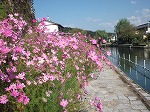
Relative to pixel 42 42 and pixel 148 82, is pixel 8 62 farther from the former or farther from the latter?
pixel 148 82

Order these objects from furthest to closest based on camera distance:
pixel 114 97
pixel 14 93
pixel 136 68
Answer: pixel 136 68
pixel 114 97
pixel 14 93

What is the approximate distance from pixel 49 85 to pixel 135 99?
515 centimetres

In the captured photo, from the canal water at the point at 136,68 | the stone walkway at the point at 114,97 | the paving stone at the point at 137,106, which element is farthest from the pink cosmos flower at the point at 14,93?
the canal water at the point at 136,68

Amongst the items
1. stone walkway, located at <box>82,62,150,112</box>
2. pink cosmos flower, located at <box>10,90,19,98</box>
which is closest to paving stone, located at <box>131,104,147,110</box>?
stone walkway, located at <box>82,62,150,112</box>

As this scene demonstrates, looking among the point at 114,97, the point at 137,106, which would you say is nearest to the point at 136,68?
the point at 114,97

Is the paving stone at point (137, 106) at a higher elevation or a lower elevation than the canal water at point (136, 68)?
higher

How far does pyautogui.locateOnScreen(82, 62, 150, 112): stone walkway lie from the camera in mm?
7055

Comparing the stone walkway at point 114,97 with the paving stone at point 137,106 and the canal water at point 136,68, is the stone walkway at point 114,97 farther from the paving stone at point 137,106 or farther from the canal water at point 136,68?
the canal water at point 136,68

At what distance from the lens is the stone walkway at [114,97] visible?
7055 millimetres

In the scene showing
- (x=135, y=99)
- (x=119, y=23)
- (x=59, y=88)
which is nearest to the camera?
(x=59, y=88)

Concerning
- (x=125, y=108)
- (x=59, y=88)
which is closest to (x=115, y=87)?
(x=125, y=108)

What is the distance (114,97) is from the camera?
848 cm

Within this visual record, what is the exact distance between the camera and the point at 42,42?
4879mm

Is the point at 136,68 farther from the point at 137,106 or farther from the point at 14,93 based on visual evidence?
the point at 14,93
